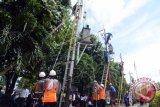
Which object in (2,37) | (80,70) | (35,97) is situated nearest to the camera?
(35,97)

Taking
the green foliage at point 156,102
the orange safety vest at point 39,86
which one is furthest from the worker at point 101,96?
the green foliage at point 156,102

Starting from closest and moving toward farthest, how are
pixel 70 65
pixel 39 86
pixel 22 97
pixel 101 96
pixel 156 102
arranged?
pixel 39 86 → pixel 70 65 → pixel 101 96 → pixel 22 97 → pixel 156 102

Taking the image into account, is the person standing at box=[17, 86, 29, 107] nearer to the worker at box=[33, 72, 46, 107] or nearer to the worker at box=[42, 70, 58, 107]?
the worker at box=[33, 72, 46, 107]

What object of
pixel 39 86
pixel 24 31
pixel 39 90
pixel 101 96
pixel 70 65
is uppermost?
pixel 24 31

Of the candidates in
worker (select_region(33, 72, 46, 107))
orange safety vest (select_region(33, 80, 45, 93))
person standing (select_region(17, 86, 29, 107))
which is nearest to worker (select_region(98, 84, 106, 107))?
worker (select_region(33, 72, 46, 107))

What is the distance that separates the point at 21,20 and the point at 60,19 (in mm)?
4656

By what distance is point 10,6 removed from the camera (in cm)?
1898

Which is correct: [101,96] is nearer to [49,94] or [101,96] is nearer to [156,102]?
[49,94]

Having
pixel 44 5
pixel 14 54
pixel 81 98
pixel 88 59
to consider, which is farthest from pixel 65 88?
pixel 88 59

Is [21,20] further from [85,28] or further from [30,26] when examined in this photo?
[85,28]

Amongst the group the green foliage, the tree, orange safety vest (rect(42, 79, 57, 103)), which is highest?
the tree

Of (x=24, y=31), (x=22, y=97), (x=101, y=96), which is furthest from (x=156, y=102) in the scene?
(x=24, y=31)

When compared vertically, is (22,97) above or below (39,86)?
above

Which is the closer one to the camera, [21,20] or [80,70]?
[21,20]
